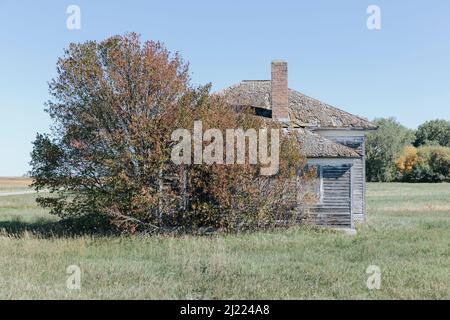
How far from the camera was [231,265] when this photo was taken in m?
10.4

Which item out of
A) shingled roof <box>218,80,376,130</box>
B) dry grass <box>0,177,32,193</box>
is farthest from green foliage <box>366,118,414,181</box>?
shingled roof <box>218,80,376,130</box>

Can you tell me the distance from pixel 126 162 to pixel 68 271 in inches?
244

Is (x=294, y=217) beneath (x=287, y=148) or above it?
beneath

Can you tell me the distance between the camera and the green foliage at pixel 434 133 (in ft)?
314

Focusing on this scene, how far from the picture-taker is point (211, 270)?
9.84m

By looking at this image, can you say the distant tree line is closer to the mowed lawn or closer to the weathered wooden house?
the weathered wooden house

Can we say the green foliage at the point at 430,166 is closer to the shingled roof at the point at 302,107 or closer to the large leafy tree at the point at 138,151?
the shingled roof at the point at 302,107

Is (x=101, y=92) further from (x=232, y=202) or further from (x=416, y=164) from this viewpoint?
A: (x=416, y=164)

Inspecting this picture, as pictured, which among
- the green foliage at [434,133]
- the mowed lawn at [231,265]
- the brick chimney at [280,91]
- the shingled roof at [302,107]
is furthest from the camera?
the green foliage at [434,133]

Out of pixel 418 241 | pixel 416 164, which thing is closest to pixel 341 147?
pixel 418 241

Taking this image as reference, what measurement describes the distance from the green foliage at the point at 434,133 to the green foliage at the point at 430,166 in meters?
18.3

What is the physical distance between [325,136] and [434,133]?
87.1m

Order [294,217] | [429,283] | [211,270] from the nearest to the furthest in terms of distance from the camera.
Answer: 1. [429,283]
2. [211,270]
3. [294,217]

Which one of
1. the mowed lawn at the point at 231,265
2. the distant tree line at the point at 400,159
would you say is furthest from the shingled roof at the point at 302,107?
the distant tree line at the point at 400,159
